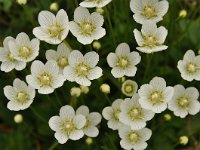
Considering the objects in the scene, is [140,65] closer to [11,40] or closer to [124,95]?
[124,95]

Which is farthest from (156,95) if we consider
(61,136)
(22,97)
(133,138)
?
(22,97)

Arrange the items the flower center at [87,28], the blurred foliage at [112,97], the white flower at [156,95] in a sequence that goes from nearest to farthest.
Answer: the white flower at [156,95] → the flower center at [87,28] → the blurred foliage at [112,97]

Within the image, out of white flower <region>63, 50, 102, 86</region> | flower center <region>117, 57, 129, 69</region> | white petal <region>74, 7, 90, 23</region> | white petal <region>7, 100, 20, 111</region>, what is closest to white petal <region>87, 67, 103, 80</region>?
white flower <region>63, 50, 102, 86</region>

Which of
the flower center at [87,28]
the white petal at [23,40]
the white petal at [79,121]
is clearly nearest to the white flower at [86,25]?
the flower center at [87,28]

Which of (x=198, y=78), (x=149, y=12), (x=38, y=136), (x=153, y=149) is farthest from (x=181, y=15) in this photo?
(x=38, y=136)

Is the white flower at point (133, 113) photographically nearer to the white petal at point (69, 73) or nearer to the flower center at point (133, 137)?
the flower center at point (133, 137)
